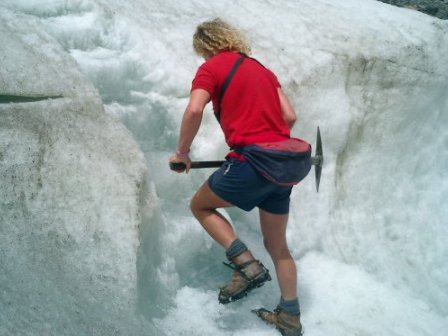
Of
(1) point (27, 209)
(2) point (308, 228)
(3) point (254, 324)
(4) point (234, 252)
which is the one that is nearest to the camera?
(1) point (27, 209)

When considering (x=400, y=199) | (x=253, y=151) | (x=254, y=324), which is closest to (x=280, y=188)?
(x=253, y=151)

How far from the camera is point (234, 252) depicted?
8.62 feet

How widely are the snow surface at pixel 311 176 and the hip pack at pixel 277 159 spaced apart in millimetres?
776

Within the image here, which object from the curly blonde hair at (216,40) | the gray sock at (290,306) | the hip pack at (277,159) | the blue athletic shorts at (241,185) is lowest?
the gray sock at (290,306)

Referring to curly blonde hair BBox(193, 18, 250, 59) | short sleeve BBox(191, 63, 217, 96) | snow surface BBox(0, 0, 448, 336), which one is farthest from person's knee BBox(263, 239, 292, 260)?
curly blonde hair BBox(193, 18, 250, 59)

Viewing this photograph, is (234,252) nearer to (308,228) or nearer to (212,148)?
(212,148)

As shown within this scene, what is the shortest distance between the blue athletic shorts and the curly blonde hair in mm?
660

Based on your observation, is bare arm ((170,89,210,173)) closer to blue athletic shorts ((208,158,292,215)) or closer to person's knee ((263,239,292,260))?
blue athletic shorts ((208,158,292,215))

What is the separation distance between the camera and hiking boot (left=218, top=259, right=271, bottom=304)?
256 centimetres

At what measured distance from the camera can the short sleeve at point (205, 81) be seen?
2.49m

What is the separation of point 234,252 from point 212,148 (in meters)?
1.17

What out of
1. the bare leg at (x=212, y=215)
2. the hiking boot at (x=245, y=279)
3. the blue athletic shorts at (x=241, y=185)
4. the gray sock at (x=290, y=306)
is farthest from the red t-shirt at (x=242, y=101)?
the gray sock at (x=290, y=306)

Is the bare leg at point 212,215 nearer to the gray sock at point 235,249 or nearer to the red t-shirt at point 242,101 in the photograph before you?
the gray sock at point 235,249

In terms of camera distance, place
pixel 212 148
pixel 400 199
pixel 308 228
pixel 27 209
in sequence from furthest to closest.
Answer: pixel 400 199
pixel 308 228
pixel 212 148
pixel 27 209
